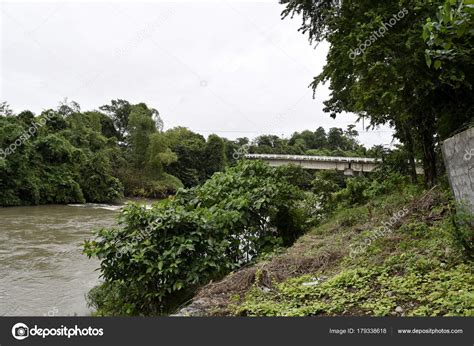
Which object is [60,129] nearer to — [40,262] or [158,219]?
[40,262]

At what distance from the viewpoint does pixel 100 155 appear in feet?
100

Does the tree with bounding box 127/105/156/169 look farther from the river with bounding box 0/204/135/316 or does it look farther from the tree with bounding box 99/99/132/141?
the river with bounding box 0/204/135/316

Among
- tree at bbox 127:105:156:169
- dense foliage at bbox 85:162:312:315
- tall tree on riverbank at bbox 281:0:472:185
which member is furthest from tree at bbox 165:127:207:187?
dense foliage at bbox 85:162:312:315

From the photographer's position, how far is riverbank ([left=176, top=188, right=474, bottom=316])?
119 inches

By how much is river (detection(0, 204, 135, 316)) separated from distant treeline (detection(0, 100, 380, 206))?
473cm

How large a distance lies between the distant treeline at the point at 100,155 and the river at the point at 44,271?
15.5 ft

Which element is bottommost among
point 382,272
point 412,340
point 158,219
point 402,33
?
point 412,340

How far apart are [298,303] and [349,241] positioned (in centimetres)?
239

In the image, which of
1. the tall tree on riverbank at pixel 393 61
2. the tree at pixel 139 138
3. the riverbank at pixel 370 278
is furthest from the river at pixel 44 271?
the tree at pixel 139 138

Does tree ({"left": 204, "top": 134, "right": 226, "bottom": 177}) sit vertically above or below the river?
above

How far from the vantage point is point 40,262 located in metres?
9.07

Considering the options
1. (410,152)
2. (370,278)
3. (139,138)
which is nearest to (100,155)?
(139,138)

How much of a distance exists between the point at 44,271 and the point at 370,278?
7.49 metres

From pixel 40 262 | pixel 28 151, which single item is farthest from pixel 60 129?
pixel 40 262
